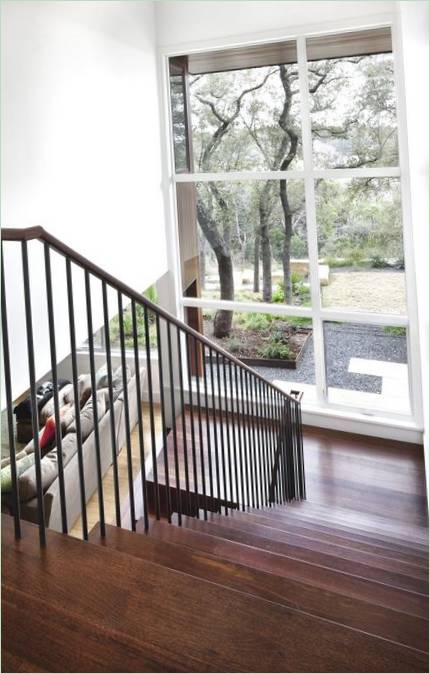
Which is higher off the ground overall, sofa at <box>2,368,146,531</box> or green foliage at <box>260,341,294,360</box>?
green foliage at <box>260,341,294,360</box>

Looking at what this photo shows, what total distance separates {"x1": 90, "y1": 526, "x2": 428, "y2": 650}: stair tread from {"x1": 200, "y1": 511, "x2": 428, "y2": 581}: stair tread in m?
1.09

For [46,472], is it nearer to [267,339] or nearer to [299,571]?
[299,571]

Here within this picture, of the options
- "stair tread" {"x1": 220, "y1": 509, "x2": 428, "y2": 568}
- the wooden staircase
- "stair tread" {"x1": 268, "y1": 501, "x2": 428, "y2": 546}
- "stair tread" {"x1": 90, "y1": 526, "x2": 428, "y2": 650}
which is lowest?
"stair tread" {"x1": 268, "y1": 501, "x2": 428, "y2": 546}

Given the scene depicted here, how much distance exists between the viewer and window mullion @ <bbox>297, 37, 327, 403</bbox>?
5.05 metres

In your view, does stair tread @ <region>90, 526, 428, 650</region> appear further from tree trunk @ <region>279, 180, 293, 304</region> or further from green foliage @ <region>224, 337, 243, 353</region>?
green foliage @ <region>224, 337, 243, 353</region>

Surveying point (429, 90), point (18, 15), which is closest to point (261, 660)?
point (429, 90)

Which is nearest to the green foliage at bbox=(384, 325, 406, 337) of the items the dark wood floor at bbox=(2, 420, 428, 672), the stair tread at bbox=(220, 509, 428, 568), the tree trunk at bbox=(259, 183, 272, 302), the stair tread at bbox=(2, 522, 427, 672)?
the tree trunk at bbox=(259, 183, 272, 302)

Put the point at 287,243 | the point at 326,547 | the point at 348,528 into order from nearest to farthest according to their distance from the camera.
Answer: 1. the point at 326,547
2. the point at 348,528
3. the point at 287,243

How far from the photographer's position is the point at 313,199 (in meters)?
5.25

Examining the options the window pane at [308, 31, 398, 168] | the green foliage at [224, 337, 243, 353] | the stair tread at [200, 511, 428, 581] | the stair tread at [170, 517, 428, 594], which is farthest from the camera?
the green foliage at [224, 337, 243, 353]

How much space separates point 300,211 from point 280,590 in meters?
4.18

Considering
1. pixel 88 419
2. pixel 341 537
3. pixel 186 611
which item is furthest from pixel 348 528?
pixel 186 611

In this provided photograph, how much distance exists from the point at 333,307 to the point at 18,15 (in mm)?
3568

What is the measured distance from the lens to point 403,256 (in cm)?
509
